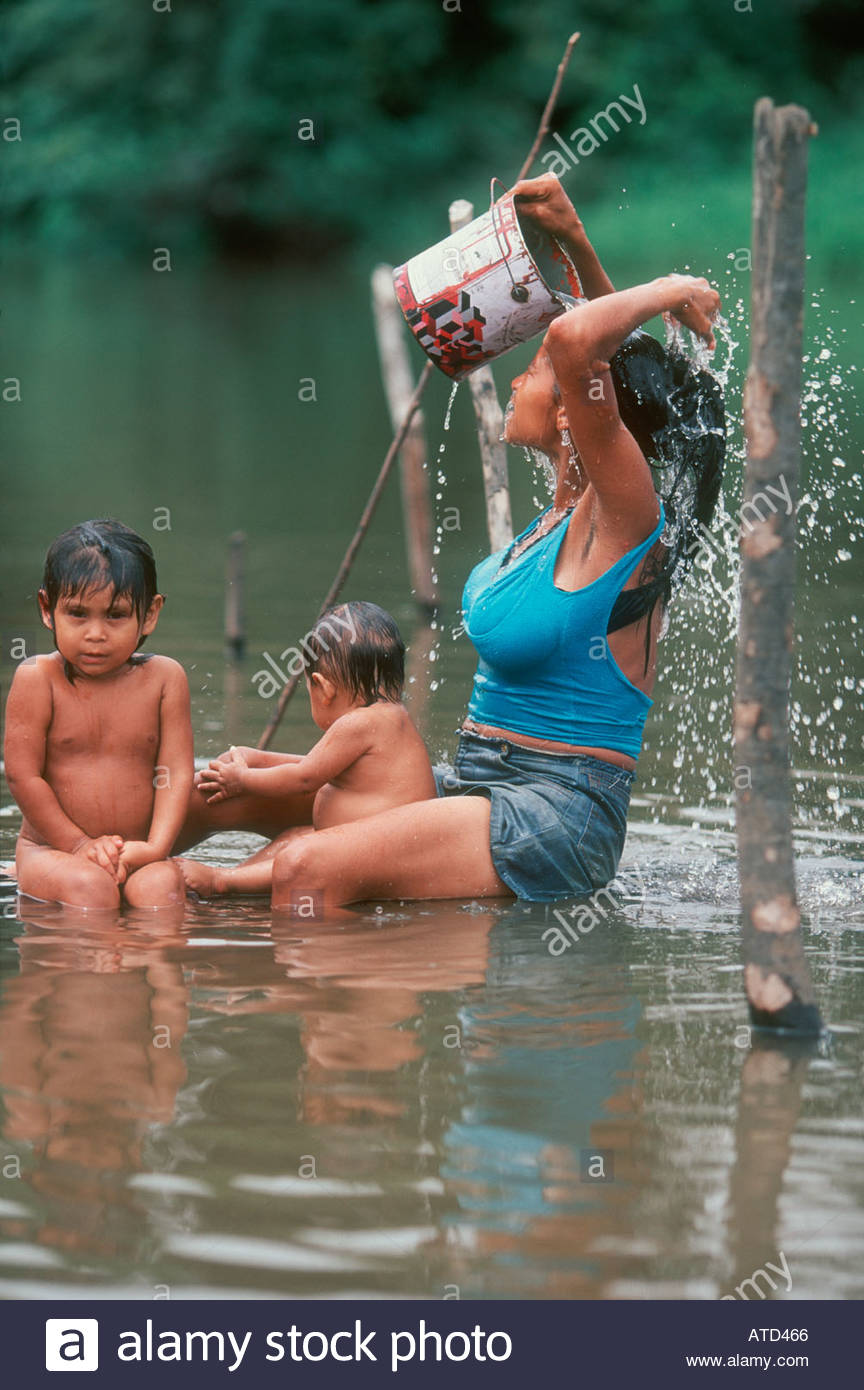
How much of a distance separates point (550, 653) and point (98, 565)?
121 centimetres

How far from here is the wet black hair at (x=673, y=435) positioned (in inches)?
195

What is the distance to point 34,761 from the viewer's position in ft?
16.8

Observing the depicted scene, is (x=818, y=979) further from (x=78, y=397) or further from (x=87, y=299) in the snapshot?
(x=87, y=299)

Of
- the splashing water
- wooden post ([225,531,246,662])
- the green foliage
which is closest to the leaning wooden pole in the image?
the splashing water

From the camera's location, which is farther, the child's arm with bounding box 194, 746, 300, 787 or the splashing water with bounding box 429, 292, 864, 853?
the splashing water with bounding box 429, 292, 864, 853

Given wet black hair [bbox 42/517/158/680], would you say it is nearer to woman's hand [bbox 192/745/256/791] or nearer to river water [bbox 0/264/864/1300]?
woman's hand [bbox 192/745/256/791]

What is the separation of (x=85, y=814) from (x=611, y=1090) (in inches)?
76.6

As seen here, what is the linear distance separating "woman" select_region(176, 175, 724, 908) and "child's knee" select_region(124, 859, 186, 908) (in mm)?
285

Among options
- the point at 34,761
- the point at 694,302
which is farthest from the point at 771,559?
the point at 34,761

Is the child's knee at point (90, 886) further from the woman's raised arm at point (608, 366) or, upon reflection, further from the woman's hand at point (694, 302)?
the woman's hand at point (694, 302)

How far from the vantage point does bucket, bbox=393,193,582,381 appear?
192 inches

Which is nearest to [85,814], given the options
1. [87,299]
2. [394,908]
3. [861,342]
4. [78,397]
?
[394,908]

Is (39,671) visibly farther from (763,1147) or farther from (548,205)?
(763,1147)
